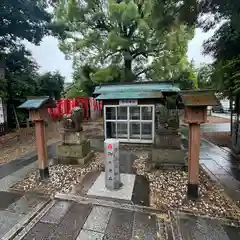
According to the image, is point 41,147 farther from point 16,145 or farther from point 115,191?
point 16,145

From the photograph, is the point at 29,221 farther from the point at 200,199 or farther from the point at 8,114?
the point at 8,114

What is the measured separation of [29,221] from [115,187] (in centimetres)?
155

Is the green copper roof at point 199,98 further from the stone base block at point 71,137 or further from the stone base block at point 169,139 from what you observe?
the stone base block at point 71,137

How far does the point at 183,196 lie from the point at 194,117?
4.98 feet

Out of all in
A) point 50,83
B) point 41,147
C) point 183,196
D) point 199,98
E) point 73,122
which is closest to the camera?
point 199,98

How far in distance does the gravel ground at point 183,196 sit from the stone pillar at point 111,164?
0.78 m

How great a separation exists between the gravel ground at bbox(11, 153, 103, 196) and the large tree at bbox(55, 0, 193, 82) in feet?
27.6

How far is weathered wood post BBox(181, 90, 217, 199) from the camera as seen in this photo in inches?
106

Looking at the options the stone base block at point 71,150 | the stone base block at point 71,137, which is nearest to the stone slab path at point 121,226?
the stone base block at point 71,150

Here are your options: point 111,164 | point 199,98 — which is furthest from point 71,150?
point 199,98

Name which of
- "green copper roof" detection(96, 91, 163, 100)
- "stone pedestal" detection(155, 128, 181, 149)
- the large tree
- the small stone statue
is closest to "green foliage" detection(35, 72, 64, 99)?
the large tree

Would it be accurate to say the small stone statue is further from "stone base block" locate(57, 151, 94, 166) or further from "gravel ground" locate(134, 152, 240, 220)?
"gravel ground" locate(134, 152, 240, 220)

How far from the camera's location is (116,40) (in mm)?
10789

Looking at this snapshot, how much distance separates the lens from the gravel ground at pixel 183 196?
2.70 metres
